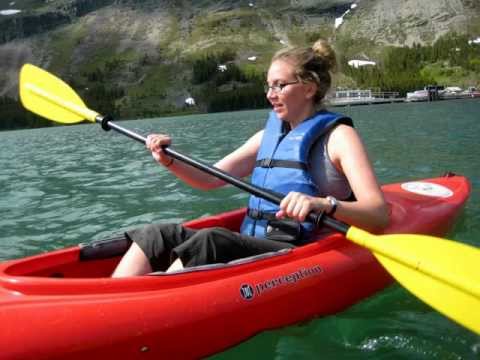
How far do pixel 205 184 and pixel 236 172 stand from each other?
28cm

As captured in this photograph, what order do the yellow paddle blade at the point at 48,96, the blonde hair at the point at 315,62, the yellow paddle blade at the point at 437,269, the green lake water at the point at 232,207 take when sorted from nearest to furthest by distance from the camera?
the yellow paddle blade at the point at 437,269
the green lake water at the point at 232,207
the blonde hair at the point at 315,62
the yellow paddle blade at the point at 48,96

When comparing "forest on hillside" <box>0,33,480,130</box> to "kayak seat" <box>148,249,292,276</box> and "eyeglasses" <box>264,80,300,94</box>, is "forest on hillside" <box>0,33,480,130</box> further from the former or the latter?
"kayak seat" <box>148,249,292,276</box>

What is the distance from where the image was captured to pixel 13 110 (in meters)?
117

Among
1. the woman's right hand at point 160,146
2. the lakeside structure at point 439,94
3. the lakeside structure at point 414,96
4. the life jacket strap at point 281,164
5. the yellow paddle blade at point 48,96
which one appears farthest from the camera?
the lakeside structure at point 414,96

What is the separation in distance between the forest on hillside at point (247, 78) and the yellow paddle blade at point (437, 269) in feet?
321

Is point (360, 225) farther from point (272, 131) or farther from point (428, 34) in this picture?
point (428, 34)

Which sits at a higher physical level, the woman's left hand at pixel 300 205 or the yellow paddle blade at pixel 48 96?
the yellow paddle blade at pixel 48 96

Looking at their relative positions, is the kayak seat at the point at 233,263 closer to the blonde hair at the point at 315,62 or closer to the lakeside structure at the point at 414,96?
the blonde hair at the point at 315,62

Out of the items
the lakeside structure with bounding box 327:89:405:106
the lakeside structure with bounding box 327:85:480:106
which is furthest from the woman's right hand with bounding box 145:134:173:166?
the lakeside structure with bounding box 327:89:405:106

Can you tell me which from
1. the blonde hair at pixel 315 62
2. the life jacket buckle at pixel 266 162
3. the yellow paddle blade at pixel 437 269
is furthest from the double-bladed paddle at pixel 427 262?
the blonde hair at pixel 315 62

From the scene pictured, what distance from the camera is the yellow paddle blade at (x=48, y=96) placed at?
6.23 meters

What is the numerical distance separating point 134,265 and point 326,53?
2.01 m

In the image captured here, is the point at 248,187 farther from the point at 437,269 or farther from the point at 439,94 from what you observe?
the point at 439,94

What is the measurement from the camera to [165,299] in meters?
3.38
